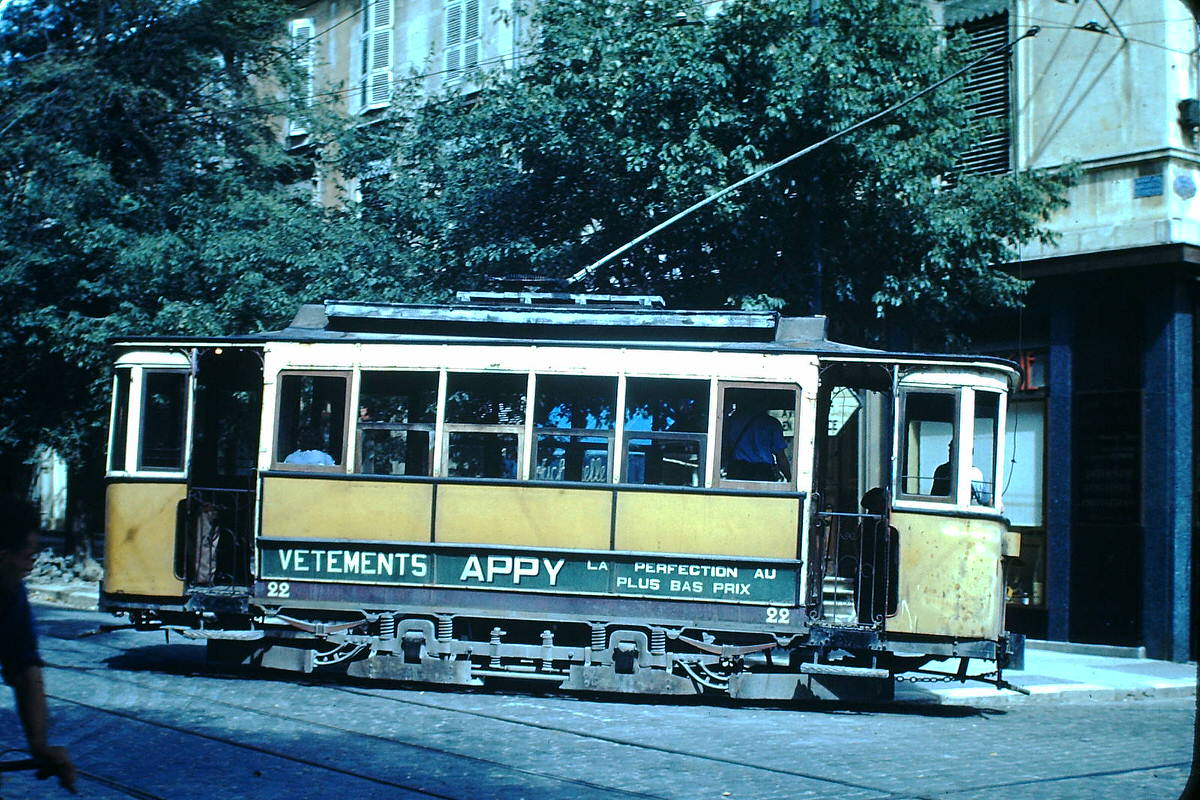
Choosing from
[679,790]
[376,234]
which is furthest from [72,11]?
[679,790]

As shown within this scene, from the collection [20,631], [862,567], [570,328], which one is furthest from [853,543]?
[20,631]

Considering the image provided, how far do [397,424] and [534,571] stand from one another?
1664mm

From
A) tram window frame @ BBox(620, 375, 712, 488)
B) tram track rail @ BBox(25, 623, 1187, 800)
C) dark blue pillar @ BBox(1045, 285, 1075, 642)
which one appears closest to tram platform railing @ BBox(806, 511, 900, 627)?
tram window frame @ BBox(620, 375, 712, 488)

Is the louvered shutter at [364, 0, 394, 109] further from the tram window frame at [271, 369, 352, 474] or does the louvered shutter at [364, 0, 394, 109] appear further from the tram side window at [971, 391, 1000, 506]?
the tram side window at [971, 391, 1000, 506]

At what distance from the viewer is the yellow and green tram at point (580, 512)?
11.0m

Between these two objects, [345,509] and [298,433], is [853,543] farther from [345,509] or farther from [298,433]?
[298,433]

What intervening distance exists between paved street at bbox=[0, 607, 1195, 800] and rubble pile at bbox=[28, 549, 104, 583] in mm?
10244

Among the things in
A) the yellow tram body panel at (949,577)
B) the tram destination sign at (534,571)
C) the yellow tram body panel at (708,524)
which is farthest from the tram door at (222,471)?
the yellow tram body panel at (949,577)

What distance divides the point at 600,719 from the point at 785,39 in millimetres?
7490

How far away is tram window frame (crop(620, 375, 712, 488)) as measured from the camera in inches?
441

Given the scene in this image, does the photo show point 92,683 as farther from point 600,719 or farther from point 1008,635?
point 1008,635

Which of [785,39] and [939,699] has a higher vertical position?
[785,39]

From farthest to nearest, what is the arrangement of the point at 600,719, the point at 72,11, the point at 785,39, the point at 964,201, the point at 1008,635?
the point at 72,11 → the point at 964,201 → the point at 785,39 → the point at 1008,635 → the point at 600,719

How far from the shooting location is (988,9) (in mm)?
18172
